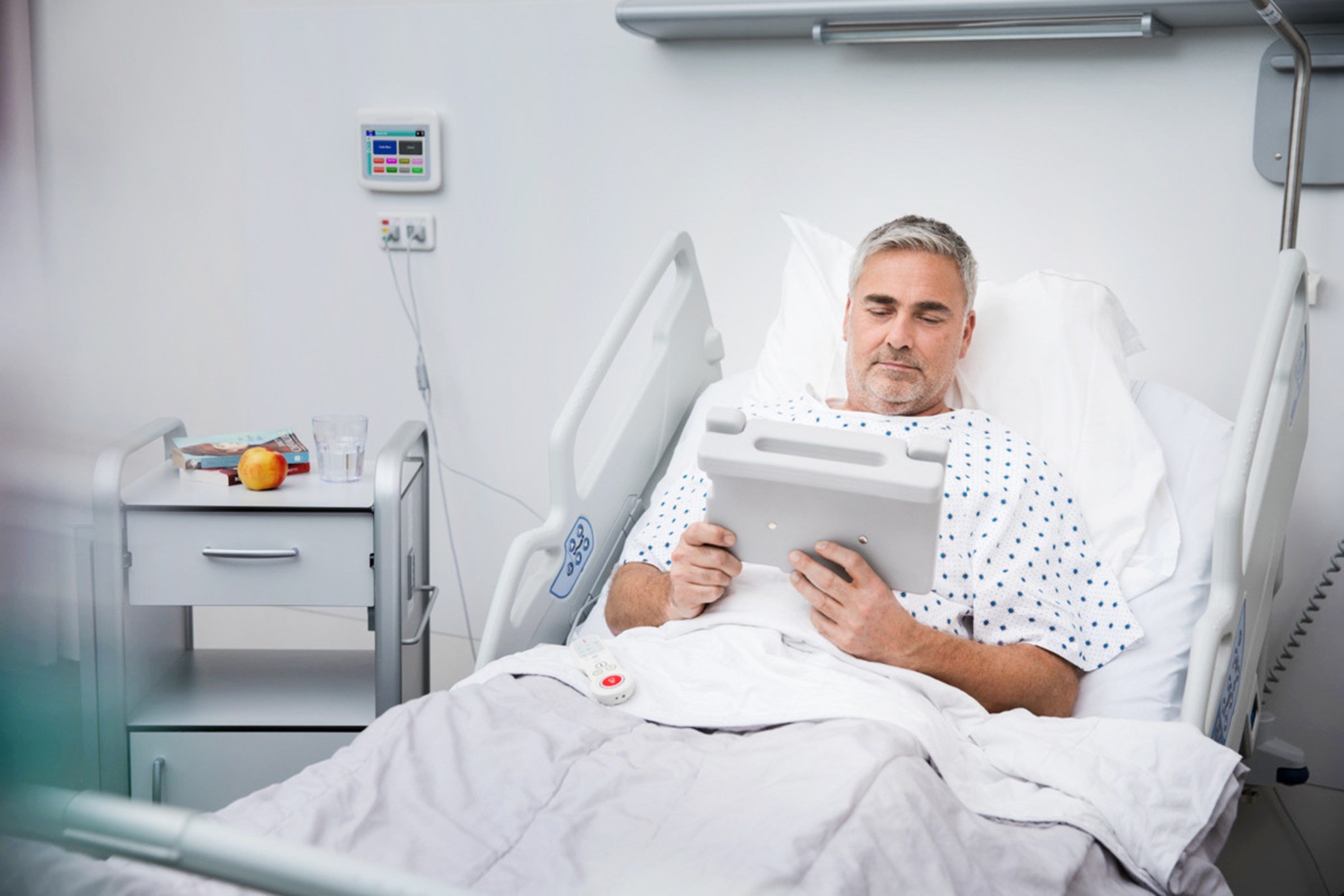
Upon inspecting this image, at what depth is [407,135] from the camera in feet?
8.82

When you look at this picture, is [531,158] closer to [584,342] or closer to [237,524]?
[584,342]

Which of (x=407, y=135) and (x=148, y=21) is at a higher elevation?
(x=148, y=21)

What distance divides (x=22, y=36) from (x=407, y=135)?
2.54 meters

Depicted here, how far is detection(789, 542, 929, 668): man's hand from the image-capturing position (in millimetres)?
1495

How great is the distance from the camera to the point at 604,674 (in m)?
1.50

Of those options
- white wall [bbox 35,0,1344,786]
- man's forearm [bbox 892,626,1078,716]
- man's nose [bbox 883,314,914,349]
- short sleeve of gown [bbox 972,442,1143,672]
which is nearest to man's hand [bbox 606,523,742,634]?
man's forearm [bbox 892,626,1078,716]

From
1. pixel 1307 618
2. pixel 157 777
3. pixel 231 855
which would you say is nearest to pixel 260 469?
pixel 157 777

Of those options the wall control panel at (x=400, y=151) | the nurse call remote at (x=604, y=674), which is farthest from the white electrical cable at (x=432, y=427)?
the nurse call remote at (x=604, y=674)

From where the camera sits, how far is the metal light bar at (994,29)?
6.80 ft

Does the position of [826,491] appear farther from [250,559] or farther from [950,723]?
[250,559]

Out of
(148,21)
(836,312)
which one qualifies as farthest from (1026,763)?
A: (148,21)

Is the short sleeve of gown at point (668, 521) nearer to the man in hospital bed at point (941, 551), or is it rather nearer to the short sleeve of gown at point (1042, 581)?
the man in hospital bed at point (941, 551)

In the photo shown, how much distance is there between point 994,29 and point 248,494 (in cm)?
159

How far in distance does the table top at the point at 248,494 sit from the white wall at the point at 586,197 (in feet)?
1.12
